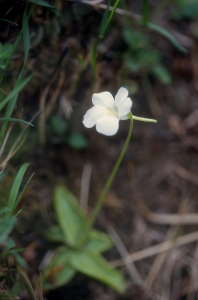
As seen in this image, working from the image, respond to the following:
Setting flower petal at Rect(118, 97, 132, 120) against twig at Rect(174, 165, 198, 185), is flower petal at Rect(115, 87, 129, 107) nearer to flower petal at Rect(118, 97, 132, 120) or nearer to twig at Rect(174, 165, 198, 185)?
flower petal at Rect(118, 97, 132, 120)

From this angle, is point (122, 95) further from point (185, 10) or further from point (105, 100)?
point (185, 10)

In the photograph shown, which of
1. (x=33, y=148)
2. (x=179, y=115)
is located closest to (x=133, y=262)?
(x=33, y=148)

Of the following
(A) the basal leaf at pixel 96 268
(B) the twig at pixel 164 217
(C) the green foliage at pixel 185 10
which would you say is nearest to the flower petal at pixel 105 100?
→ (A) the basal leaf at pixel 96 268

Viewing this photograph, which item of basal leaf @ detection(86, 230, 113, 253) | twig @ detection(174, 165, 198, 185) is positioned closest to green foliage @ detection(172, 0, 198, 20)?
twig @ detection(174, 165, 198, 185)

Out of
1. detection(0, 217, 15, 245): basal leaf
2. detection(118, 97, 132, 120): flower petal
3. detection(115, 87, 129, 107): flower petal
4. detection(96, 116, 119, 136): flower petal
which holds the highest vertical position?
detection(115, 87, 129, 107): flower petal

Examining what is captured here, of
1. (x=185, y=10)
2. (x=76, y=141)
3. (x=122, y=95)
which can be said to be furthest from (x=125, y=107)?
(x=185, y=10)

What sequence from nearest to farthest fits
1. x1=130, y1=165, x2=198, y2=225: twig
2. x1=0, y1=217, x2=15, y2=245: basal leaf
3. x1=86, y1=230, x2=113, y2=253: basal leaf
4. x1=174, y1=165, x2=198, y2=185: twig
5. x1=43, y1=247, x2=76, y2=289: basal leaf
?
1. x1=0, y1=217, x2=15, y2=245: basal leaf
2. x1=43, y1=247, x2=76, y2=289: basal leaf
3. x1=86, y1=230, x2=113, y2=253: basal leaf
4. x1=130, y1=165, x2=198, y2=225: twig
5. x1=174, y1=165, x2=198, y2=185: twig

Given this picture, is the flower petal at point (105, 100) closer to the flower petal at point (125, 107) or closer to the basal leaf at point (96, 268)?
the flower petal at point (125, 107)
